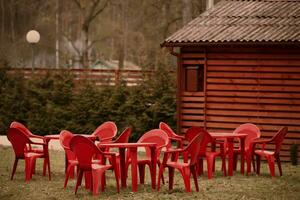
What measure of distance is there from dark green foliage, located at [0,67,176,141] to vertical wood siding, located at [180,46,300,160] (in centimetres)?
391

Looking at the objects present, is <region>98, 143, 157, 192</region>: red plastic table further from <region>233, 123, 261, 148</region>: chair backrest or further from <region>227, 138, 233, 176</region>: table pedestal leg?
<region>233, 123, 261, 148</region>: chair backrest

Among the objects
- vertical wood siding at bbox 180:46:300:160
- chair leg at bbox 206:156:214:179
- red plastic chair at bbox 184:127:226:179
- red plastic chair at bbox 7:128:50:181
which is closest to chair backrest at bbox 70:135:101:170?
red plastic chair at bbox 7:128:50:181

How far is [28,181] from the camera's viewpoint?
570 inches

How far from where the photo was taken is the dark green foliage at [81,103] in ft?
77.6

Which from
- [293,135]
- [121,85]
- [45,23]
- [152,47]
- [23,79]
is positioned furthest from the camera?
[45,23]

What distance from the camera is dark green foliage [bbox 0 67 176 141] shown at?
23.6 m

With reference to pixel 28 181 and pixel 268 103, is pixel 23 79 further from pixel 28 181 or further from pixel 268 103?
pixel 28 181

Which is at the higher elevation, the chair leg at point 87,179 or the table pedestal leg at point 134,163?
the table pedestal leg at point 134,163

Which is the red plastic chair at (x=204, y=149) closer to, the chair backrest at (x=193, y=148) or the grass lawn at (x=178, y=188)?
the grass lawn at (x=178, y=188)

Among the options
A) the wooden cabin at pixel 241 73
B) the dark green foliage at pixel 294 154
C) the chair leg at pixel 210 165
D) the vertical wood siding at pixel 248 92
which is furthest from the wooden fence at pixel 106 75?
the chair leg at pixel 210 165

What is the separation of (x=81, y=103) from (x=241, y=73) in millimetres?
7081

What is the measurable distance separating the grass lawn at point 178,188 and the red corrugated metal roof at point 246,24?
4.08 meters


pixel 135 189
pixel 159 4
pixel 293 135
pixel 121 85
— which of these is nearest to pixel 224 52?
pixel 293 135

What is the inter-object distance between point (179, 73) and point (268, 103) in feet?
7.66
